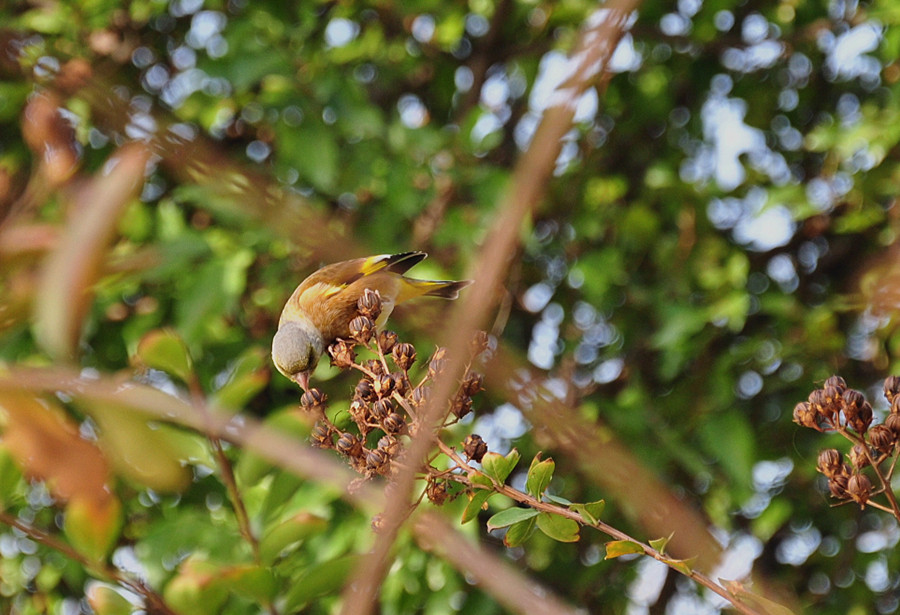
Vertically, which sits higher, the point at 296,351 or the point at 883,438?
the point at 883,438

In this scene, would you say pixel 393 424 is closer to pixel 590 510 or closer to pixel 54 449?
pixel 590 510

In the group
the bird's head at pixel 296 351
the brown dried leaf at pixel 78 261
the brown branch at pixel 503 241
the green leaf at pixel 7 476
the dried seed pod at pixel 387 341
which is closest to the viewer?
the brown branch at pixel 503 241

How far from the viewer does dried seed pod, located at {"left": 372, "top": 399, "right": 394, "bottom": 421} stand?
3.55 ft

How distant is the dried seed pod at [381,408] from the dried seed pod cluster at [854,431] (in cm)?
49

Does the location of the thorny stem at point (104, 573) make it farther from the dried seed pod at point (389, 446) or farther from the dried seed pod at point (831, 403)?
the dried seed pod at point (831, 403)

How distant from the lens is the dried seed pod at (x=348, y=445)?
107cm

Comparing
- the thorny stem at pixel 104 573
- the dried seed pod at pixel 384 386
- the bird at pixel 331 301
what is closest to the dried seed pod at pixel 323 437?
the dried seed pod at pixel 384 386

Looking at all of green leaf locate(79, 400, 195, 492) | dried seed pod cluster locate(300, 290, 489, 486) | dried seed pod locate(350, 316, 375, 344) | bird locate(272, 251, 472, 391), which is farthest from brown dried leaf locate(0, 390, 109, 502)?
bird locate(272, 251, 472, 391)

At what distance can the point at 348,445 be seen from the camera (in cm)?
107

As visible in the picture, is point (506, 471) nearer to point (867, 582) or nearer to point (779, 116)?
point (867, 582)

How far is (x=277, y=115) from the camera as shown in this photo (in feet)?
9.32

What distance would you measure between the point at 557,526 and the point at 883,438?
370 millimetres

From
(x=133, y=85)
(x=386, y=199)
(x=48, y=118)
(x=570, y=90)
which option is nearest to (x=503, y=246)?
(x=570, y=90)

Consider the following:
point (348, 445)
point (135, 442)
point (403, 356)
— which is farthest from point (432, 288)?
point (135, 442)
